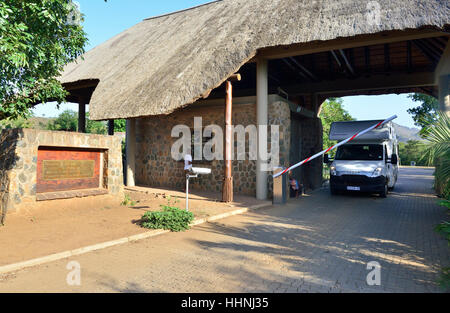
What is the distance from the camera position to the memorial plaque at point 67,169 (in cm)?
759

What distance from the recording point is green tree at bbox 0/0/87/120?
4.87 m

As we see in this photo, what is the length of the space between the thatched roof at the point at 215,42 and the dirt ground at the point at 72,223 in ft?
11.2

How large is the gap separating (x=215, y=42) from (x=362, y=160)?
7382mm

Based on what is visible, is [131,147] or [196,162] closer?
[196,162]

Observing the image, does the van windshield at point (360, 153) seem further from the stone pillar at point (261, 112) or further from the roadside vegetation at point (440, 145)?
the roadside vegetation at point (440, 145)

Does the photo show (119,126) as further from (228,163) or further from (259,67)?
(228,163)

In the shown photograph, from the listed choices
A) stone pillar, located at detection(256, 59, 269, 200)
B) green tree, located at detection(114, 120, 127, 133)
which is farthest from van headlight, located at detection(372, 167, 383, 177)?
green tree, located at detection(114, 120, 127, 133)

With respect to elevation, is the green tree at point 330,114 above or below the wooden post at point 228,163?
above

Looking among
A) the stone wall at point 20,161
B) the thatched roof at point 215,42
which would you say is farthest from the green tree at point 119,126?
the stone wall at point 20,161

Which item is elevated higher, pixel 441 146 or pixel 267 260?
pixel 441 146

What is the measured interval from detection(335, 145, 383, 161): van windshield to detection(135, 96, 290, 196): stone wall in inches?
114

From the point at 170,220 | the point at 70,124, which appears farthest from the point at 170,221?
the point at 70,124

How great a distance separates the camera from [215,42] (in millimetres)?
11727

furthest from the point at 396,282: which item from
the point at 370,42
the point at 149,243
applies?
the point at 370,42
